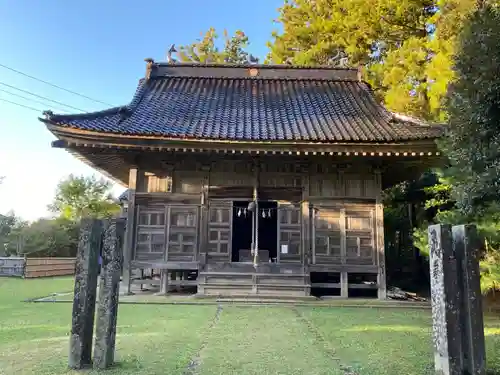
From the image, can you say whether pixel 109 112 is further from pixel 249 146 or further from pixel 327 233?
pixel 327 233

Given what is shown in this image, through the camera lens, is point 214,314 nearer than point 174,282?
Yes

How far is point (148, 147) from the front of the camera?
30.2 feet

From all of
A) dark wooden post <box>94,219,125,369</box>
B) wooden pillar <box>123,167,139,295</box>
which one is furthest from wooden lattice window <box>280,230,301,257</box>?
dark wooden post <box>94,219,125,369</box>

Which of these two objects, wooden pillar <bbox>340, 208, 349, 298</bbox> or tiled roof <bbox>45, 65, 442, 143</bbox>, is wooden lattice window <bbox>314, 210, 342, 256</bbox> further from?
tiled roof <bbox>45, 65, 442, 143</bbox>

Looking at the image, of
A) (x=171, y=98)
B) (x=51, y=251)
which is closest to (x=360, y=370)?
(x=171, y=98)

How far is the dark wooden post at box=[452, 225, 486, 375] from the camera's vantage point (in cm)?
334

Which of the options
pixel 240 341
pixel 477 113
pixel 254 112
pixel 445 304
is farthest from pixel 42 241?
pixel 445 304

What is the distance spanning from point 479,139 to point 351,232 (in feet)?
16.7

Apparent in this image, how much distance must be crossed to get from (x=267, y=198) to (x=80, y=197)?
100 ft

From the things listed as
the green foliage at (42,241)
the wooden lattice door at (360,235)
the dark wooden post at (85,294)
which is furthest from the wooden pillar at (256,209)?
the green foliage at (42,241)

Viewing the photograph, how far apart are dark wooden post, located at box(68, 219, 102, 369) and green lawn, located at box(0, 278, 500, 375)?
10.2 inches

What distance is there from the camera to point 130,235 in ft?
32.8

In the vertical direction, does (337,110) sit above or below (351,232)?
above

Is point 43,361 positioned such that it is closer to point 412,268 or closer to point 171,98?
point 171,98
